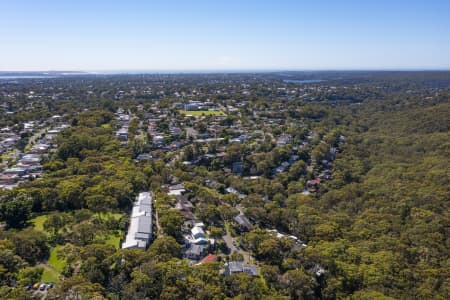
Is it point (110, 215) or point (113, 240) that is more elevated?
point (110, 215)

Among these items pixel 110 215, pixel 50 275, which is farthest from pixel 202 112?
pixel 50 275

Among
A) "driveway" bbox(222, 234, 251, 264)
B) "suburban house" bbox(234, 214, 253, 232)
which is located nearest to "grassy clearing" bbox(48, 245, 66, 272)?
"driveway" bbox(222, 234, 251, 264)

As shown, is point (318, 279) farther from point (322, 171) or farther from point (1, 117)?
point (1, 117)

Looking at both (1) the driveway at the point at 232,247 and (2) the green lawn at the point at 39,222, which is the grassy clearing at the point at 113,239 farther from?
(1) the driveway at the point at 232,247

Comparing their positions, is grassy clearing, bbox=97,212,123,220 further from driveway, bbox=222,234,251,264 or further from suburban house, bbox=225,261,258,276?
suburban house, bbox=225,261,258,276

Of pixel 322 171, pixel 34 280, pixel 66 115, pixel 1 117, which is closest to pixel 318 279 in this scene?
pixel 34 280

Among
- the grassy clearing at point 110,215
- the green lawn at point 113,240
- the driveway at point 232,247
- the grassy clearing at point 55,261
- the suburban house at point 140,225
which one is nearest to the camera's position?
the grassy clearing at point 55,261

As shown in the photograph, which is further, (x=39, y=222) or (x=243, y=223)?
(x=243, y=223)

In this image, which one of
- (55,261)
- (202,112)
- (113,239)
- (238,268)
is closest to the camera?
(238,268)

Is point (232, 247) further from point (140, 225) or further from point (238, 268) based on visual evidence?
point (140, 225)

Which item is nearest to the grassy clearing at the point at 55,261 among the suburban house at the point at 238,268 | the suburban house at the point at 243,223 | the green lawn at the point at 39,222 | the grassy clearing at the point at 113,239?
the grassy clearing at the point at 113,239

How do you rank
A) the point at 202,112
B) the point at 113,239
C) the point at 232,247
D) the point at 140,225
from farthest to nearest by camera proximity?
1. the point at 202,112
2. the point at 140,225
3. the point at 232,247
4. the point at 113,239
